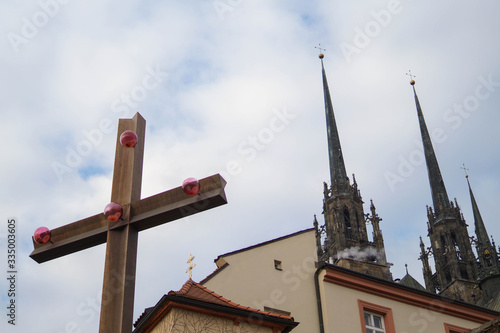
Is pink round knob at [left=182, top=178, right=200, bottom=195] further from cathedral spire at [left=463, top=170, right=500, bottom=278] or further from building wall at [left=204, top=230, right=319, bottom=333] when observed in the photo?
cathedral spire at [left=463, top=170, right=500, bottom=278]

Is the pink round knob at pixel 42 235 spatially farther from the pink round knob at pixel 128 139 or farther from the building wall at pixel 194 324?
the building wall at pixel 194 324

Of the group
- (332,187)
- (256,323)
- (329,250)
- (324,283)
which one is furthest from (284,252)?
(332,187)

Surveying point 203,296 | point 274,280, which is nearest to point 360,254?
point 274,280

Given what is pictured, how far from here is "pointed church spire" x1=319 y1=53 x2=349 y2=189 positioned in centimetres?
7669

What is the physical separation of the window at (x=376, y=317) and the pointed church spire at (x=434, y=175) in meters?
62.8

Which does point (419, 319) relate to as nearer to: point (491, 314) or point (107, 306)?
point (491, 314)

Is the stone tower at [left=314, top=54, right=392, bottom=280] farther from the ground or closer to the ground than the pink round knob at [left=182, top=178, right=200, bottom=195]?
farther from the ground

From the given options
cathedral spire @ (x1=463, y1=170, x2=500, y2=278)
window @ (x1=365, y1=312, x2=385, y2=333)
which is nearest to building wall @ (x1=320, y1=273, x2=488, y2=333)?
window @ (x1=365, y1=312, x2=385, y2=333)

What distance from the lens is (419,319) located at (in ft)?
55.1

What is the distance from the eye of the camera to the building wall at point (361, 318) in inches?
601

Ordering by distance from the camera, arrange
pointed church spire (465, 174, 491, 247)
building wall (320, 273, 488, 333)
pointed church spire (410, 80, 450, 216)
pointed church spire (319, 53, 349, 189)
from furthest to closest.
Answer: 1. pointed church spire (410, 80, 450, 216)
2. pointed church spire (319, 53, 349, 189)
3. pointed church spire (465, 174, 491, 247)
4. building wall (320, 273, 488, 333)

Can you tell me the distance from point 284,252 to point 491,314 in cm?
674

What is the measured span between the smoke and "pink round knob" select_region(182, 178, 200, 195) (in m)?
63.5

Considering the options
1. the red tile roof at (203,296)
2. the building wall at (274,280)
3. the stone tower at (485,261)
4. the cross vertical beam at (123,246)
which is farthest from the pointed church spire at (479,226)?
the cross vertical beam at (123,246)
